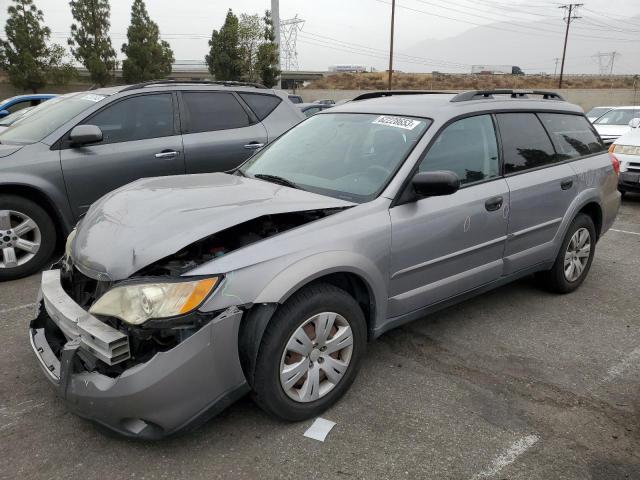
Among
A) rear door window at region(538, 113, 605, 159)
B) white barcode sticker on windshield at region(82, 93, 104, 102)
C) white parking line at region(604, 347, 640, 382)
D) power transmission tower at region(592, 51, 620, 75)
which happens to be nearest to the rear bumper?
rear door window at region(538, 113, 605, 159)

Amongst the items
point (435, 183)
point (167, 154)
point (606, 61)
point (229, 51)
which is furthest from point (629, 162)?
point (606, 61)

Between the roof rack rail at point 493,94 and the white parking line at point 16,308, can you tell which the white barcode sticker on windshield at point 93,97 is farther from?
the roof rack rail at point 493,94

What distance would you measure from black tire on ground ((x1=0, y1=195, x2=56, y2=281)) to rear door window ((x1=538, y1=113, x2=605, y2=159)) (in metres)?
4.36

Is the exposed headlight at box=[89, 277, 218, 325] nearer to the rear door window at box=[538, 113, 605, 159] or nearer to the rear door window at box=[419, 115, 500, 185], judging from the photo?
the rear door window at box=[419, 115, 500, 185]

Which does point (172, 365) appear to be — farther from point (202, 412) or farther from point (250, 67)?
point (250, 67)

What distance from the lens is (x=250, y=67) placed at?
3169 centimetres

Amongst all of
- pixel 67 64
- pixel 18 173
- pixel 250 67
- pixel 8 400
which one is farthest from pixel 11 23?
pixel 8 400

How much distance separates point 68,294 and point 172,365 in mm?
923

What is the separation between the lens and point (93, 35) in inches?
1576

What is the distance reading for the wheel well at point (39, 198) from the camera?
459 cm

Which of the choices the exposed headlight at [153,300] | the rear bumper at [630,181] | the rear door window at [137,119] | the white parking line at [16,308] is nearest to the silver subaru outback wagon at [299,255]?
the exposed headlight at [153,300]

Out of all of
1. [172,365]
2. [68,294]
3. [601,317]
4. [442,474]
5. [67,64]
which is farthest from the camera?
[67,64]

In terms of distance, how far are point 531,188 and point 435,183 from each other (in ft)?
4.19

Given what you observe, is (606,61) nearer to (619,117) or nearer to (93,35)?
(93,35)
